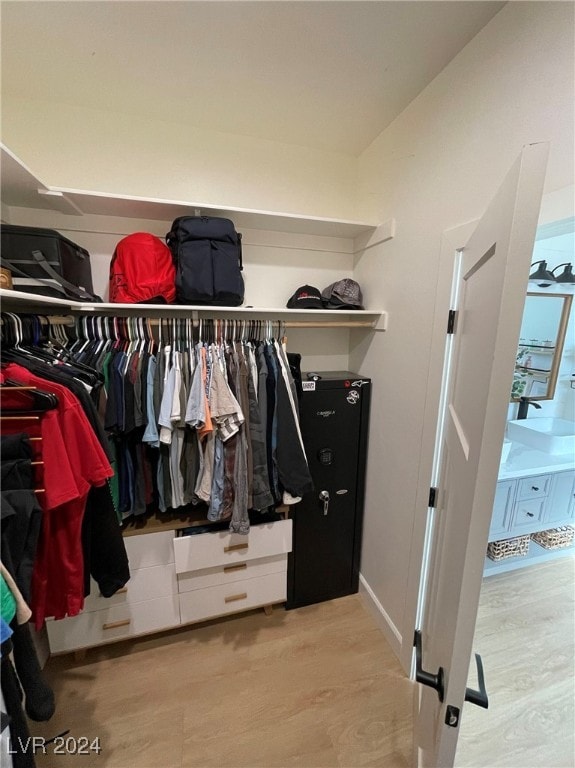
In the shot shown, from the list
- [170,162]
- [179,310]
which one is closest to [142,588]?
[179,310]

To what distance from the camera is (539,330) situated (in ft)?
7.32

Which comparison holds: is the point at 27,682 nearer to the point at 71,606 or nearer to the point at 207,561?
the point at 71,606

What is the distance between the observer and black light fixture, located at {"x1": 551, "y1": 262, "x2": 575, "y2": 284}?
2012 mm

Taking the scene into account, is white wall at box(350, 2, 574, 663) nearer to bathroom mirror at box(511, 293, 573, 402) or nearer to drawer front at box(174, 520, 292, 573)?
drawer front at box(174, 520, 292, 573)

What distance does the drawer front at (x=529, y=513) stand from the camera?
2172 millimetres

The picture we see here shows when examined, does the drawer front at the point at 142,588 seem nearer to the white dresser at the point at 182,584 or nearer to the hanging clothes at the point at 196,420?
the white dresser at the point at 182,584

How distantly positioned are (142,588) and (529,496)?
2476mm

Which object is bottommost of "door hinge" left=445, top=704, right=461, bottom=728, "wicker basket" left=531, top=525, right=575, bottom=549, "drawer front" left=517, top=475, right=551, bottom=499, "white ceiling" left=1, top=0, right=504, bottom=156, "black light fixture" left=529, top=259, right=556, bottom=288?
"wicker basket" left=531, top=525, right=575, bottom=549

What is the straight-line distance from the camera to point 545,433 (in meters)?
2.25

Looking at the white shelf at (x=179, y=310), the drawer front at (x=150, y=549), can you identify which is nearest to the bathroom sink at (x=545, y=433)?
the white shelf at (x=179, y=310)

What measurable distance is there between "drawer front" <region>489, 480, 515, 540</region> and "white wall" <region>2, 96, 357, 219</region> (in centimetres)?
205

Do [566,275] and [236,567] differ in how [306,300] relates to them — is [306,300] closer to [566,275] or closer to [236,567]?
[236,567]

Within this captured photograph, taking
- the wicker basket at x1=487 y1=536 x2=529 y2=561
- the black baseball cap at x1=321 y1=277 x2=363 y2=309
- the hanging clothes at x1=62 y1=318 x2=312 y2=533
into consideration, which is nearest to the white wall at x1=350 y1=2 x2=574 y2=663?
the black baseball cap at x1=321 y1=277 x2=363 y2=309

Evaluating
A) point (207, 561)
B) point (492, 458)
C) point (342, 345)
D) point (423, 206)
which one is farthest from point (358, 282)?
point (207, 561)
